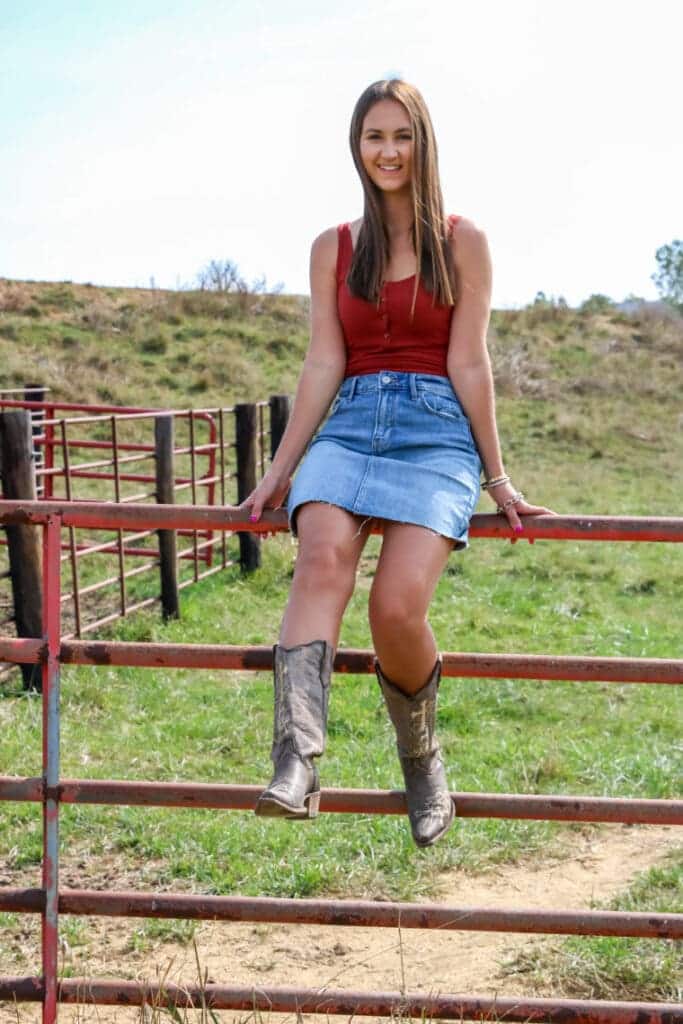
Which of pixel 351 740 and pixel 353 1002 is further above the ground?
pixel 353 1002

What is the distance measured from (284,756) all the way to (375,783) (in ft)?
10.6

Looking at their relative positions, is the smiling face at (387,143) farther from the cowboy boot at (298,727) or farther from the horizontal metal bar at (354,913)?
the horizontal metal bar at (354,913)

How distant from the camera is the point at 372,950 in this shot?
416 centimetres

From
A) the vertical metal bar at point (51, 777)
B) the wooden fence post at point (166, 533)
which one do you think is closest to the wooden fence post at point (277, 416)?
the wooden fence post at point (166, 533)

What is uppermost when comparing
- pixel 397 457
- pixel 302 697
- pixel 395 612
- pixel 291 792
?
pixel 397 457

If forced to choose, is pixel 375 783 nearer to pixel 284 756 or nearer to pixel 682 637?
pixel 284 756

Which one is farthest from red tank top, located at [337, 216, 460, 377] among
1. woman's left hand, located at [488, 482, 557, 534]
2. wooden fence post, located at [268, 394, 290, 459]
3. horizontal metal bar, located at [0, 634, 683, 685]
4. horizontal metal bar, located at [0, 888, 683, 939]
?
wooden fence post, located at [268, 394, 290, 459]

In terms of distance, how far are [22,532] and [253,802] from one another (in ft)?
14.9

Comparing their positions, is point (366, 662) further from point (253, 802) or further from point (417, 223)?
point (417, 223)

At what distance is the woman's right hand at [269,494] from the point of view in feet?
8.63

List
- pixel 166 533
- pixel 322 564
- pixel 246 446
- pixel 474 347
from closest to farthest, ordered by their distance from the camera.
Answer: pixel 322 564 < pixel 474 347 < pixel 166 533 < pixel 246 446

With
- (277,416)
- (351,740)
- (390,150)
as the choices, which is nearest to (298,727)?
(390,150)

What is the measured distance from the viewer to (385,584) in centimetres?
251

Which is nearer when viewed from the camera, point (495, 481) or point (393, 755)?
point (495, 481)
